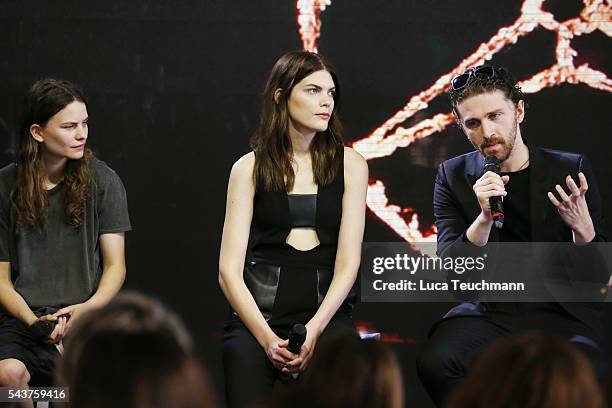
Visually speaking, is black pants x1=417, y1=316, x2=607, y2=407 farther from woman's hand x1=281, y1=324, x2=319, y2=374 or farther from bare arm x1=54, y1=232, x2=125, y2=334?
bare arm x1=54, y1=232, x2=125, y2=334

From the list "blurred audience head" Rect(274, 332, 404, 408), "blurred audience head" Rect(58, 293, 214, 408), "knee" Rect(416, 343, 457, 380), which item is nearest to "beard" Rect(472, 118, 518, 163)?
"knee" Rect(416, 343, 457, 380)

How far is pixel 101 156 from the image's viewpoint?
405cm

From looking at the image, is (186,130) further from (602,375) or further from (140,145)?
A: (602,375)

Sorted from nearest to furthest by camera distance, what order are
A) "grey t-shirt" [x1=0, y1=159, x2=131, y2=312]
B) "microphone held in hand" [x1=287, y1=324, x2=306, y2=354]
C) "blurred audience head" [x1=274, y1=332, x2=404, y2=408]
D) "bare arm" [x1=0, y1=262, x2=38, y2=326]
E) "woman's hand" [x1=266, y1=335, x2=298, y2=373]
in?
"blurred audience head" [x1=274, y1=332, x2=404, y2=408] → "microphone held in hand" [x1=287, y1=324, x2=306, y2=354] → "woman's hand" [x1=266, y1=335, x2=298, y2=373] → "bare arm" [x1=0, y1=262, x2=38, y2=326] → "grey t-shirt" [x1=0, y1=159, x2=131, y2=312]

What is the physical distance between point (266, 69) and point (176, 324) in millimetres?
2732

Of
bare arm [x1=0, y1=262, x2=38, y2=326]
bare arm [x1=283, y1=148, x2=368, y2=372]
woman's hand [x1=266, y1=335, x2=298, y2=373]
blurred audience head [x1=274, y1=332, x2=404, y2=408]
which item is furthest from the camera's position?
bare arm [x1=0, y1=262, x2=38, y2=326]

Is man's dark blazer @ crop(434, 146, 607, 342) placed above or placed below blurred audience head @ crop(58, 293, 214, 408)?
above

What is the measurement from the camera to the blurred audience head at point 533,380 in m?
1.30

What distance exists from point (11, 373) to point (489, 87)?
1927 mm

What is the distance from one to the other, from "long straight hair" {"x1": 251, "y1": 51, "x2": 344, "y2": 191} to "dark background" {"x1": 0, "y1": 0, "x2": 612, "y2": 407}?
23.3 inches

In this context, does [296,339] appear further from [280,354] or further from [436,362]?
[436,362]

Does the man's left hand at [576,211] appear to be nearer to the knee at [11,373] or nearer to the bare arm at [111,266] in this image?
the bare arm at [111,266]

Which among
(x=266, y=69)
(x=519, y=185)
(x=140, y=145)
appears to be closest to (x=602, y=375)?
(x=519, y=185)

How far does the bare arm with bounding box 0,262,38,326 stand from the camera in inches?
127
